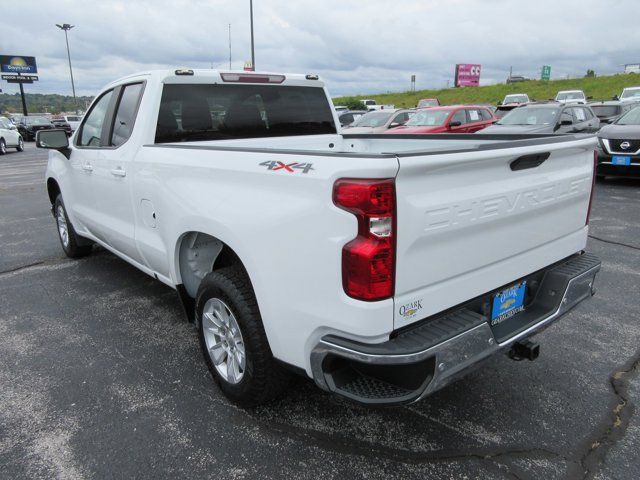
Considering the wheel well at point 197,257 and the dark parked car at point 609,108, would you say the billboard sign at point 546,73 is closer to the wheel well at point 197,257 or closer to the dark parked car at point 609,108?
the dark parked car at point 609,108

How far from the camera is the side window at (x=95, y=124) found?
14.5ft

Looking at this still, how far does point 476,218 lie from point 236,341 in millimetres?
1470

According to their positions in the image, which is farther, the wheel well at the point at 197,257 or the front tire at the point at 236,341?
the wheel well at the point at 197,257

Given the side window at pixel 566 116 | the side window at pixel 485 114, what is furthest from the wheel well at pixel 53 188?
the side window at pixel 485 114

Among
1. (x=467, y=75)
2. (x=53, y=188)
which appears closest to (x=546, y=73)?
(x=467, y=75)

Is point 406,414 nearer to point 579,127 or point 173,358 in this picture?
point 173,358

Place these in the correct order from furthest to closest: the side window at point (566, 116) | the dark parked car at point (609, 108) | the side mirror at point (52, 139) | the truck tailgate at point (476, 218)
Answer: the dark parked car at point (609, 108) → the side window at point (566, 116) → the side mirror at point (52, 139) → the truck tailgate at point (476, 218)

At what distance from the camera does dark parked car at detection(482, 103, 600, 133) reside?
38.9 ft

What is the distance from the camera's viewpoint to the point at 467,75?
2426 inches

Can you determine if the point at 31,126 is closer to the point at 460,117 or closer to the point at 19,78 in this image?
the point at 19,78

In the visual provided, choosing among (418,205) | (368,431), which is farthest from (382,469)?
(418,205)

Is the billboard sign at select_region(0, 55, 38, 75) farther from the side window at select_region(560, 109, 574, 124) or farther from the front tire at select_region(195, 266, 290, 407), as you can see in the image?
the front tire at select_region(195, 266, 290, 407)

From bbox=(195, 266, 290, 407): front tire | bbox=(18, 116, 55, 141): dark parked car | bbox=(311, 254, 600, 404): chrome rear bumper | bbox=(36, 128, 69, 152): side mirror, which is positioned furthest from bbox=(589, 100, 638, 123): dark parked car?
bbox=(18, 116, 55, 141): dark parked car

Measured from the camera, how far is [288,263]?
89.0 inches
